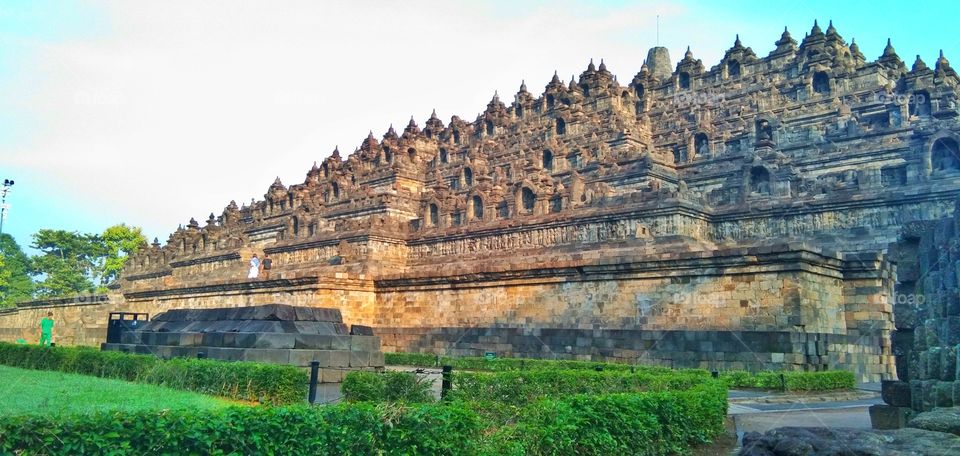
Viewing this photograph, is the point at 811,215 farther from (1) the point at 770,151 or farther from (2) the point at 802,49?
(2) the point at 802,49

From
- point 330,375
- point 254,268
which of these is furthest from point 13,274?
point 330,375

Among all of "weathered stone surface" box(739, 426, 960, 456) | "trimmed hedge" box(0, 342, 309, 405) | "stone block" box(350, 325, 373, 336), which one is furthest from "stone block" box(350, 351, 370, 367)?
"weathered stone surface" box(739, 426, 960, 456)

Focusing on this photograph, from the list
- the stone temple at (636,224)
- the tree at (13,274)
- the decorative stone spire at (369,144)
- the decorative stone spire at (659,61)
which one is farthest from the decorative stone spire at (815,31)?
the tree at (13,274)

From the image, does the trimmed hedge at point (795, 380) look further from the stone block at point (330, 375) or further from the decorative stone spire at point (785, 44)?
the decorative stone spire at point (785, 44)

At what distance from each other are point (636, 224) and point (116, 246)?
74.1m

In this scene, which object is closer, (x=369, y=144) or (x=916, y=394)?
(x=916, y=394)

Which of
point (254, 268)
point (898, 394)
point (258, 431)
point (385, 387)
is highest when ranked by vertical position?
point (254, 268)

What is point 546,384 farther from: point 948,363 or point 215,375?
point 215,375

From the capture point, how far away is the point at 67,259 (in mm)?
86938

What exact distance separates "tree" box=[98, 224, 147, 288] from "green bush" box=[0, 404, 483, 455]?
8733 cm

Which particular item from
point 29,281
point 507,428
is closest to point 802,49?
point 507,428

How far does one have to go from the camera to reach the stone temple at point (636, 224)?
2125cm

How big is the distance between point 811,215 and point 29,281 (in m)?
85.4

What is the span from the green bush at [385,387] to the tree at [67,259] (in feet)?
264
